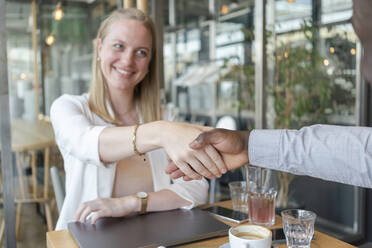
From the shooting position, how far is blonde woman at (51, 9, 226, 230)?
1242 millimetres

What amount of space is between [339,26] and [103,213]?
2774mm

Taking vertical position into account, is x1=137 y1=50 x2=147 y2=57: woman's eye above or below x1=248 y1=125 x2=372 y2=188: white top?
above

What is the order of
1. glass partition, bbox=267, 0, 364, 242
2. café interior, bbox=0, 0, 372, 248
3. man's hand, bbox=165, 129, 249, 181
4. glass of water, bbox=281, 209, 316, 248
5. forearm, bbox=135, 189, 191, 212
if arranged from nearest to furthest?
glass of water, bbox=281, 209, 316, 248, man's hand, bbox=165, 129, 249, 181, forearm, bbox=135, 189, 191, 212, café interior, bbox=0, 0, 372, 248, glass partition, bbox=267, 0, 364, 242

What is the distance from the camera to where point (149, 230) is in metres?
1.18

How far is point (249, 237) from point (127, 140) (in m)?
0.53

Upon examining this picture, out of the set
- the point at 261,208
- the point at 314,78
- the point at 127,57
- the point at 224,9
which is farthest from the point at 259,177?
the point at 224,9

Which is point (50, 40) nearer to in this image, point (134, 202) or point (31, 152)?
point (31, 152)

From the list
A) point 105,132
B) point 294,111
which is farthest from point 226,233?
point 294,111

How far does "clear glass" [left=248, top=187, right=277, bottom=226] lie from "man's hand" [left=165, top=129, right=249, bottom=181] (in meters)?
0.13

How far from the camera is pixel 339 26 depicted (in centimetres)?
325

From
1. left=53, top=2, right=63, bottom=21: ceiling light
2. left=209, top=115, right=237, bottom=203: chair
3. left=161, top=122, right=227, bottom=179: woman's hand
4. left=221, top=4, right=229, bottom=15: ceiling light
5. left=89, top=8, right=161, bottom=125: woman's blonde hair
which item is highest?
left=221, top=4, right=229, bottom=15: ceiling light

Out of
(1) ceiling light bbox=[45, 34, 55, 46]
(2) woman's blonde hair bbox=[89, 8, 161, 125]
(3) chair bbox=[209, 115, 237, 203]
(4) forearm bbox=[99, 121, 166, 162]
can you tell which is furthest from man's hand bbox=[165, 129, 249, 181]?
(3) chair bbox=[209, 115, 237, 203]

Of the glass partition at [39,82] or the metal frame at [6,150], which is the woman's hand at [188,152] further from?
the glass partition at [39,82]

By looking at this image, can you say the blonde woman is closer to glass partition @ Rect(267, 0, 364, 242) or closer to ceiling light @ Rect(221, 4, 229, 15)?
glass partition @ Rect(267, 0, 364, 242)
